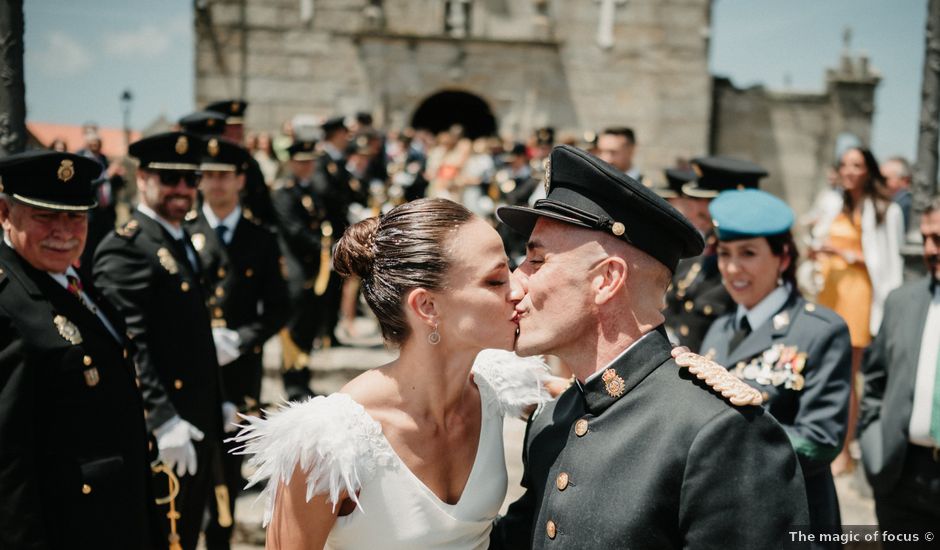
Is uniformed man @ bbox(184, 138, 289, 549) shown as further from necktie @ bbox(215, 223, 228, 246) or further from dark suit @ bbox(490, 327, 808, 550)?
dark suit @ bbox(490, 327, 808, 550)

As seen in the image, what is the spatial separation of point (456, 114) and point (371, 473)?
1929 centimetres

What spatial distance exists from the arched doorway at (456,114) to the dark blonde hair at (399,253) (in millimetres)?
17753

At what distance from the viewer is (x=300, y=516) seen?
2330 millimetres

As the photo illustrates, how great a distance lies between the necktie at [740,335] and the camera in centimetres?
373

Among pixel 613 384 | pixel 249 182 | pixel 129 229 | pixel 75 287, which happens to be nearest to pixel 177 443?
pixel 75 287

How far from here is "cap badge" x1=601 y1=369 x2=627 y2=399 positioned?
2.20 meters

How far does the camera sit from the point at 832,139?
67.3 feet

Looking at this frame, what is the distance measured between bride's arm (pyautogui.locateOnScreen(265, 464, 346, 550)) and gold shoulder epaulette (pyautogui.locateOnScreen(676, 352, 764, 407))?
101cm

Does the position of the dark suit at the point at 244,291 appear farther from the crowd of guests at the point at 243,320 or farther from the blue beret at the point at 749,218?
the blue beret at the point at 749,218

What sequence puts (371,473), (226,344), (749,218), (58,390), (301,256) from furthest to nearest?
(301,256)
(226,344)
(749,218)
(58,390)
(371,473)

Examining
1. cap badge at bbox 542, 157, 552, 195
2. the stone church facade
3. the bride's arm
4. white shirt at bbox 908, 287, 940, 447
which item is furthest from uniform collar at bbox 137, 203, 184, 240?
the stone church facade

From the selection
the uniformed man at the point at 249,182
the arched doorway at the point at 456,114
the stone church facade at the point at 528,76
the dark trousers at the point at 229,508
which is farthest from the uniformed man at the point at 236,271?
the arched doorway at the point at 456,114

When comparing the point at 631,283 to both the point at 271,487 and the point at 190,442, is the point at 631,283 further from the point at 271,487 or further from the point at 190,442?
the point at 190,442

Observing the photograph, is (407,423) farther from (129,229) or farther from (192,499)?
(129,229)
